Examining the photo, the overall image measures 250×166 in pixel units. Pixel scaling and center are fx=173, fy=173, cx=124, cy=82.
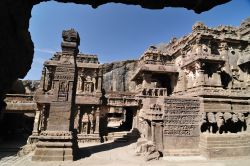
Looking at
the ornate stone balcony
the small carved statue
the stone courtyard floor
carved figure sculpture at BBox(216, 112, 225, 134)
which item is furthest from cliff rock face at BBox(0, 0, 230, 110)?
the ornate stone balcony

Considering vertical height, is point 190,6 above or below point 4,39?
above

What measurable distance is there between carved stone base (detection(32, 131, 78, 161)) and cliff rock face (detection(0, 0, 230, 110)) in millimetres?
7698

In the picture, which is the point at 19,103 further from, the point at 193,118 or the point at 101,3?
the point at 101,3

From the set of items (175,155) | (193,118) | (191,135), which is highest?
(193,118)

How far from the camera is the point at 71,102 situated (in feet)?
31.5

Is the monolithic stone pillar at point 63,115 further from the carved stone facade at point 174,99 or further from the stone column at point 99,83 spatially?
the stone column at point 99,83

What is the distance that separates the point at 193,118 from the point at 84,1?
37.9ft

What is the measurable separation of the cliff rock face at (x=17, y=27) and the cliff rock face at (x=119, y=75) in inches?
1410

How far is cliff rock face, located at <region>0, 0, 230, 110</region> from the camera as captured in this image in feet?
5.03

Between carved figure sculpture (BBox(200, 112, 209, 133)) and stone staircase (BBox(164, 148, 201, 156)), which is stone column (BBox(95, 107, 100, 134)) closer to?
stone staircase (BBox(164, 148, 201, 156))

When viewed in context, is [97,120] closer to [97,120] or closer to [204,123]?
[97,120]

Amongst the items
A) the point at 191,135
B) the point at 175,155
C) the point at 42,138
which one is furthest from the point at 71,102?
the point at 191,135

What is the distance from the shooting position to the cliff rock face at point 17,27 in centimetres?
153

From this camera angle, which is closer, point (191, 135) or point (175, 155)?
Result: point (175, 155)
